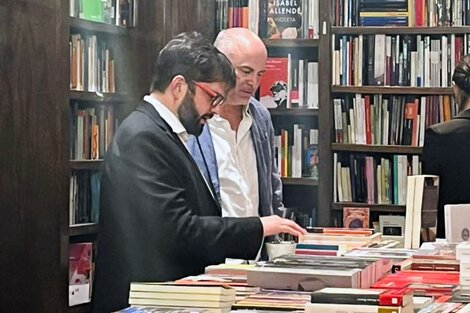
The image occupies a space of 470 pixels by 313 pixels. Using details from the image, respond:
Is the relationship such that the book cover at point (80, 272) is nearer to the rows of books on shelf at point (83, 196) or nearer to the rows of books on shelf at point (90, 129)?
the rows of books on shelf at point (83, 196)

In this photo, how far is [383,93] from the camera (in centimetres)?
575

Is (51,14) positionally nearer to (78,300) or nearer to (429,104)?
(78,300)

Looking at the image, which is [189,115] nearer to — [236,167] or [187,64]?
[187,64]

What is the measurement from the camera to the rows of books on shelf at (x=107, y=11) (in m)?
4.61

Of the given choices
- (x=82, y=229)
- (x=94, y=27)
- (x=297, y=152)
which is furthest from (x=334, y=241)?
(x=297, y=152)

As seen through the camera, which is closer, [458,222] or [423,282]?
[423,282]

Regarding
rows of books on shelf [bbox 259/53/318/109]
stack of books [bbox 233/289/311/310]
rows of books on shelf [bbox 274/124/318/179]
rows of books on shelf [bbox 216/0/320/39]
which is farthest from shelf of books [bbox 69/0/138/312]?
stack of books [bbox 233/289/311/310]

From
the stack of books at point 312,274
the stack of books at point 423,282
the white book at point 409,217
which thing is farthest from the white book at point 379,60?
the stack of books at point 312,274

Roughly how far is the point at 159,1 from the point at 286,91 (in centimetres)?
106

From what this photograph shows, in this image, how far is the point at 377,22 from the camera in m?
5.78

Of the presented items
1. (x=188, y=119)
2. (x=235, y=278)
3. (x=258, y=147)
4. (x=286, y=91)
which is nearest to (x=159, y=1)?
(x=286, y=91)

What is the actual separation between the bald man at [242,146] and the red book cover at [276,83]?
1.65 m

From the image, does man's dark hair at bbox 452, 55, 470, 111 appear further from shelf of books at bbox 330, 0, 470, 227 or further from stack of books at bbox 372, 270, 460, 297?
shelf of books at bbox 330, 0, 470, 227

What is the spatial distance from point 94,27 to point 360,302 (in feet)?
→ 10.1
